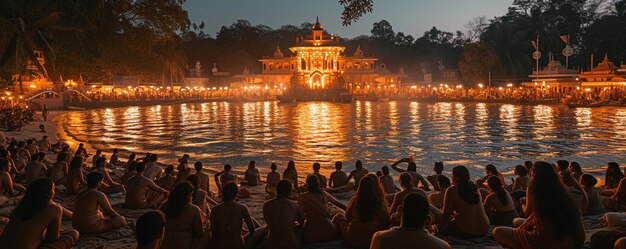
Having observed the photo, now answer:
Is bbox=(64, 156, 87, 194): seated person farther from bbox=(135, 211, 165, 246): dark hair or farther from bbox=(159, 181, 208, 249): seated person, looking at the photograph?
bbox=(135, 211, 165, 246): dark hair

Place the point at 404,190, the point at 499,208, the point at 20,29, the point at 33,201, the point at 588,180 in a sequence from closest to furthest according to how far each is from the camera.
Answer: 1. the point at 33,201
2. the point at 404,190
3. the point at 499,208
4. the point at 588,180
5. the point at 20,29

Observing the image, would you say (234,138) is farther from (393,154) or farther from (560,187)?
(560,187)

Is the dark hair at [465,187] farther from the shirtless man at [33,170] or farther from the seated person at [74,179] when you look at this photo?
the shirtless man at [33,170]

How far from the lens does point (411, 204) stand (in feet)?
12.9

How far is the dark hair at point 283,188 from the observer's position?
5.88 m

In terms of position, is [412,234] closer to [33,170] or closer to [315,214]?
[315,214]

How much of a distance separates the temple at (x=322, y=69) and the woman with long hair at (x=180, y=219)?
66511 mm

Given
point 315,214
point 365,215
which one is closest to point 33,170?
point 315,214

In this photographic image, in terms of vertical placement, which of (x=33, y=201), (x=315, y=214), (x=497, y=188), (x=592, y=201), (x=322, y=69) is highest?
(x=322, y=69)

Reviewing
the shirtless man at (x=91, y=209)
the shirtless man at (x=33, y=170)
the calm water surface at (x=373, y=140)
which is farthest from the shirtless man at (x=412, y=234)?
the calm water surface at (x=373, y=140)

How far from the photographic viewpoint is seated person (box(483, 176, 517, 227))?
6940 mm

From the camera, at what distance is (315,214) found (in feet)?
21.4

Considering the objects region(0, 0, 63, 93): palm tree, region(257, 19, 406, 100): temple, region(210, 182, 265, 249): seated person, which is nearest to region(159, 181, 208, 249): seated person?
region(210, 182, 265, 249): seated person

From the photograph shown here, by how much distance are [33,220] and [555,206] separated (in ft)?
16.0
